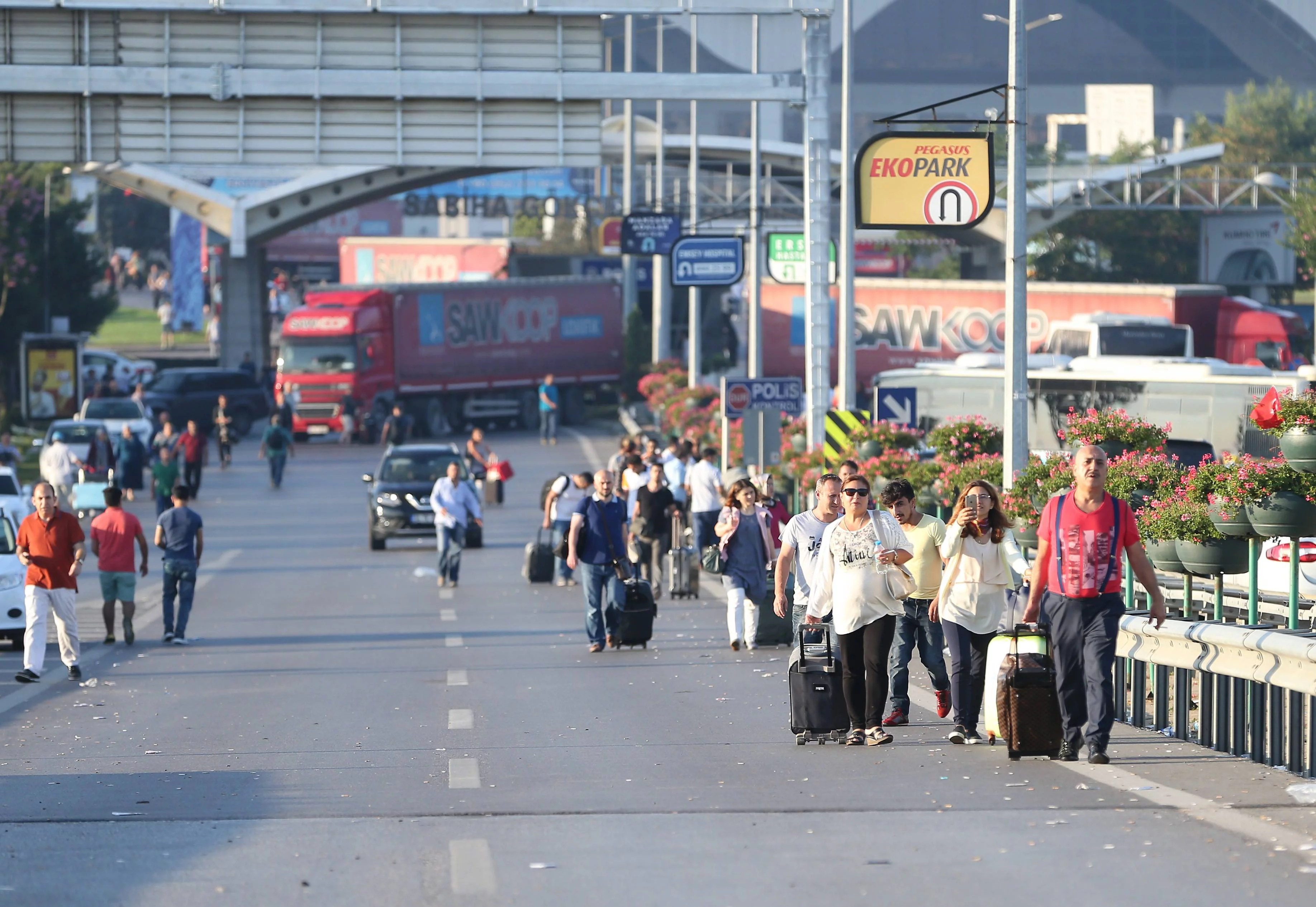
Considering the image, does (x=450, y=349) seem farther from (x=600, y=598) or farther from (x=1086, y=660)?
(x=1086, y=660)

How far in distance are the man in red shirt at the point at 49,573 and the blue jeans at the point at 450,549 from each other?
27.7ft

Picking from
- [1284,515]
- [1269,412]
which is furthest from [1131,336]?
[1284,515]

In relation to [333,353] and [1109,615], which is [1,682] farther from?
[333,353]

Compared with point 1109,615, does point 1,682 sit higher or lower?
lower

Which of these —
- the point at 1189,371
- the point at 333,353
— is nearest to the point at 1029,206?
the point at 333,353

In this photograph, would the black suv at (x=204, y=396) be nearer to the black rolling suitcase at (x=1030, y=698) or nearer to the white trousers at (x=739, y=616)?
the white trousers at (x=739, y=616)

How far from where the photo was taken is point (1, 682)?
1603cm

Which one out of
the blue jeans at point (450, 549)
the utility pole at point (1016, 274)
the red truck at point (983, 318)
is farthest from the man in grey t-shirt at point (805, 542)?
the red truck at point (983, 318)

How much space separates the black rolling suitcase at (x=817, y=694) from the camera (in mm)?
10969

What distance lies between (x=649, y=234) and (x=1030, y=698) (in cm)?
3038

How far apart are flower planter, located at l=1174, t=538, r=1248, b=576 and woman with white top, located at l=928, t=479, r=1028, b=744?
1726 mm

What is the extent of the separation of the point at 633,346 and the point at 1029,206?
1250cm

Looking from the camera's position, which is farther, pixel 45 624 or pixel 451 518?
pixel 451 518

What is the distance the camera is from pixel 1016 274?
16.0 meters
